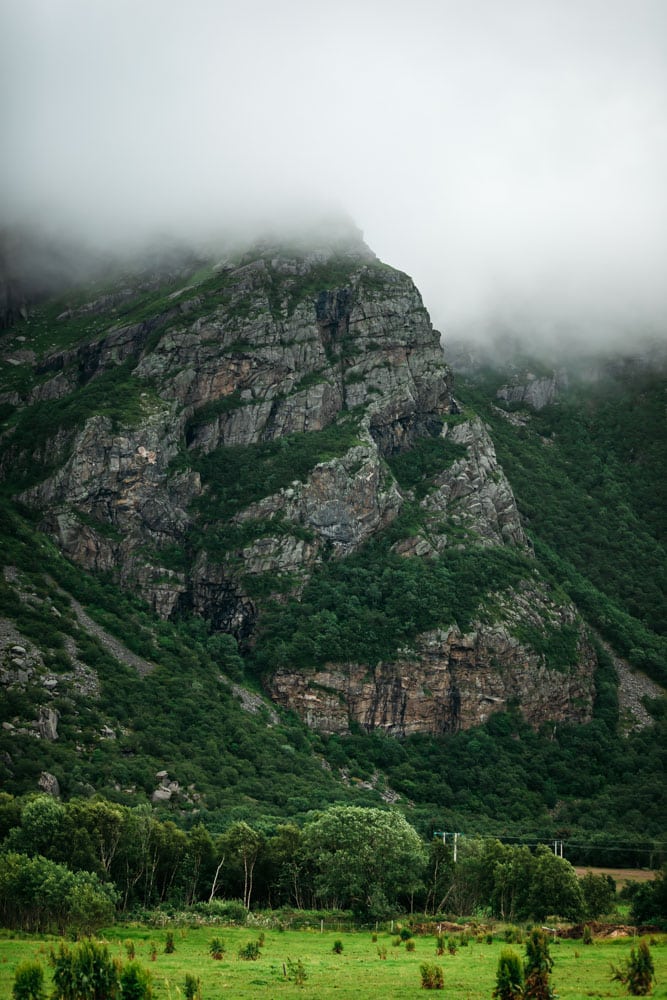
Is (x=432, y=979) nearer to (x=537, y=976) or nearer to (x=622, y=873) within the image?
(x=537, y=976)

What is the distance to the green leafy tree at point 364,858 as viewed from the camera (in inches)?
3708

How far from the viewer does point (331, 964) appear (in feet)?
189

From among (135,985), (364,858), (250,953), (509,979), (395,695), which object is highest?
(395,695)

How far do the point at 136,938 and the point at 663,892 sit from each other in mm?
52712

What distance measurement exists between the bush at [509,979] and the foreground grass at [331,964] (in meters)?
3.44

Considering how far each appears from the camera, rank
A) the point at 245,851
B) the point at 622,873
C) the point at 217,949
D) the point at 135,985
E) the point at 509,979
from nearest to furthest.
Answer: the point at 135,985
the point at 509,979
the point at 217,949
the point at 245,851
the point at 622,873

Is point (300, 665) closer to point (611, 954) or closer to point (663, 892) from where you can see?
point (663, 892)

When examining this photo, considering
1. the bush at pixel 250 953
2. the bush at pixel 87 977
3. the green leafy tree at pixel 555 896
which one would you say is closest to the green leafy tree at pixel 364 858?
the green leafy tree at pixel 555 896

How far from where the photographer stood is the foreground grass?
45781 mm

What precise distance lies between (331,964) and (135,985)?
23207 millimetres

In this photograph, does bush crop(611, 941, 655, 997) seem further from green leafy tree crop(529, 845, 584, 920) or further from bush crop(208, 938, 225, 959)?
green leafy tree crop(529, 845, 584, 920)

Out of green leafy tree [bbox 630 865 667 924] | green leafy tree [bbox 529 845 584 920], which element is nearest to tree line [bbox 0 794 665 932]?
green leafy tree [bbox 529 845 584 920]

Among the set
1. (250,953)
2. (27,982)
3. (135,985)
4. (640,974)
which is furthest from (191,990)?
(250,953)

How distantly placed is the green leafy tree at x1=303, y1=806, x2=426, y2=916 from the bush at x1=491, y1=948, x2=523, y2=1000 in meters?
52.6
